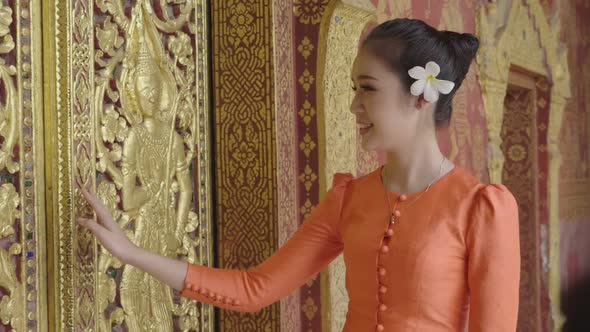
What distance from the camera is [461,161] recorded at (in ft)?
15.5

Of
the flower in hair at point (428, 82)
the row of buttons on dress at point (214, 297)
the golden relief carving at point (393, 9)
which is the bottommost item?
the row of buttons on dress at point (214, 297)

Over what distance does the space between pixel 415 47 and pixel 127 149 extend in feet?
3.08

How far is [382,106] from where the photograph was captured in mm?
1884

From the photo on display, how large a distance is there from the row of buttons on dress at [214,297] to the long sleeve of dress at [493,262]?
0.61m

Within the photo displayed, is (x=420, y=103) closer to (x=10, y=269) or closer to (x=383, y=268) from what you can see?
(x=383, y=268)

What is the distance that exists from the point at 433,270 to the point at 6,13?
122cm

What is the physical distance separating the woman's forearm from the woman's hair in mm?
735

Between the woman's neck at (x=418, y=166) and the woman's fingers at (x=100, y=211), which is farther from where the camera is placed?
the woman's fingers at (x=100, y=211)

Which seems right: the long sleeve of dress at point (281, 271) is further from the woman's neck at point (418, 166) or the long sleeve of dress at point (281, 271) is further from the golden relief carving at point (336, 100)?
the golden relief carving at point (336, 100)

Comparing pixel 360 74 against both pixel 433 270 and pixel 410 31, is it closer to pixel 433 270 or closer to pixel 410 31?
pixel 410 31

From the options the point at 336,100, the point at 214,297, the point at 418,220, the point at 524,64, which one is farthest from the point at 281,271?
the point at 524,64

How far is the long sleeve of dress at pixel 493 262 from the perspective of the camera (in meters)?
1.80

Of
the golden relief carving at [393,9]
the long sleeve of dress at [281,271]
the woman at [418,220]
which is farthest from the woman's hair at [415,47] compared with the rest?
the golden relief carving at [393,9]

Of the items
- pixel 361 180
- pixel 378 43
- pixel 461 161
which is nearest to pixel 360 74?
pixel 378 43
